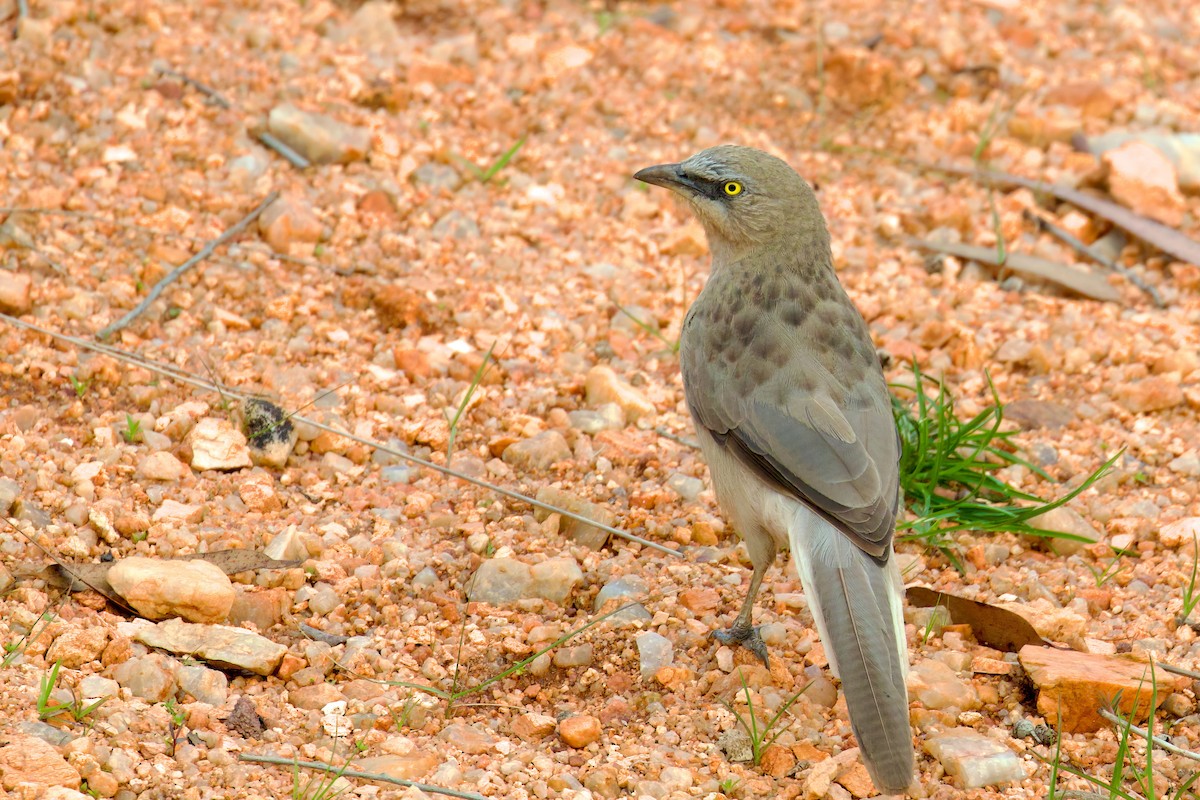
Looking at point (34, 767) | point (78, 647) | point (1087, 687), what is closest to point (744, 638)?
point (1087, 687)

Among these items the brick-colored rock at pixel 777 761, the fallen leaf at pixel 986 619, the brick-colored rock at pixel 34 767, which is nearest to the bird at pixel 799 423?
the brick-colored rock at pixel 777 761

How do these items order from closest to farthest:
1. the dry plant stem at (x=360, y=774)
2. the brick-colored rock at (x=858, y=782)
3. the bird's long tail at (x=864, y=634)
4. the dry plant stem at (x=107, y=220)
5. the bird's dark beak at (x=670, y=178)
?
the dry plant stem at (x=360, y=774) < the bird's long tail at (x=864, y=634) < the brick-colored rock at (x=858, y=782) < the bird's dark beak at (x=670, y=178) < the dry plant stem at (x=107, y=220)

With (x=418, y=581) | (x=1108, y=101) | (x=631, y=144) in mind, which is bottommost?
(x=418, y=581)

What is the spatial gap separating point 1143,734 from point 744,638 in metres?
1.36

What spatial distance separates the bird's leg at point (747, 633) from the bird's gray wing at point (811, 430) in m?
0.43

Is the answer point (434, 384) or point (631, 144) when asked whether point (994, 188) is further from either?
point (434, 384)

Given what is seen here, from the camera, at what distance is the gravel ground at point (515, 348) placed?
4.27 m

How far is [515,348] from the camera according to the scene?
6285 millimetres

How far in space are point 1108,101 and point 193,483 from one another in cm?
618

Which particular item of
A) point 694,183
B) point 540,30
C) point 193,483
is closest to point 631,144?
point 540,30

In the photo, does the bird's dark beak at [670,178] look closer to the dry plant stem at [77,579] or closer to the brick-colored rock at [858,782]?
the brick-colored rock at [858,782]

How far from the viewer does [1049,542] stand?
5.43 metres

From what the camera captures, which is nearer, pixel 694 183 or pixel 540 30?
pixel 694 183

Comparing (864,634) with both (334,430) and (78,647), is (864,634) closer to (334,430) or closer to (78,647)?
(334,430)
